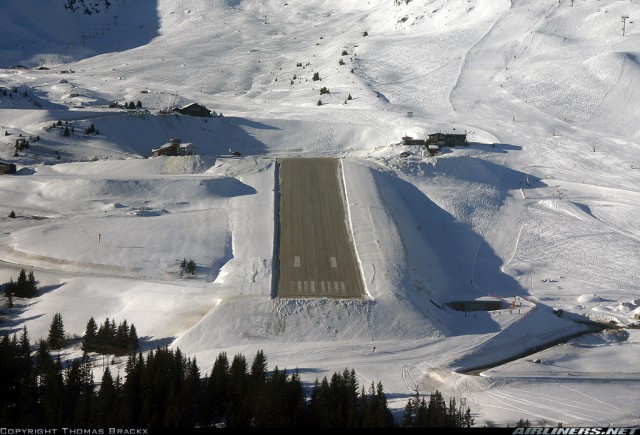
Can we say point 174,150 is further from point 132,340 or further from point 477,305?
point 477,305

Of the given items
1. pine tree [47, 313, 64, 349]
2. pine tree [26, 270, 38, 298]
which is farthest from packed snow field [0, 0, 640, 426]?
pine tree [47, 313, 64, 349]

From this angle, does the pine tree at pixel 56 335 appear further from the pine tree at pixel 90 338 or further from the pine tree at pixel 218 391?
the pine tree at pixel 218 391

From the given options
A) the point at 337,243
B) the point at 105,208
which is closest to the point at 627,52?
the point at 337,243

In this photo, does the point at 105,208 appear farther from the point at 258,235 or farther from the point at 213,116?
the point at 213,116

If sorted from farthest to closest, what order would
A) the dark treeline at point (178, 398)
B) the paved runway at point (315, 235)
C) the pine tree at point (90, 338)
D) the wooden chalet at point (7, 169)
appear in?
the wooden chalet at point (7, 169), the paved runway at point (315, 235), the pine tree at point (90, 338), the dark treeline at point (178, 398)

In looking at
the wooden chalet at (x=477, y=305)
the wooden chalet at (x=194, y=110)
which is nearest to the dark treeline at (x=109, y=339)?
the wooden chalet at (x=477, y=305)

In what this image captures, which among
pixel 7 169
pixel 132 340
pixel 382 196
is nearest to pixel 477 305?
pixel 382 196
